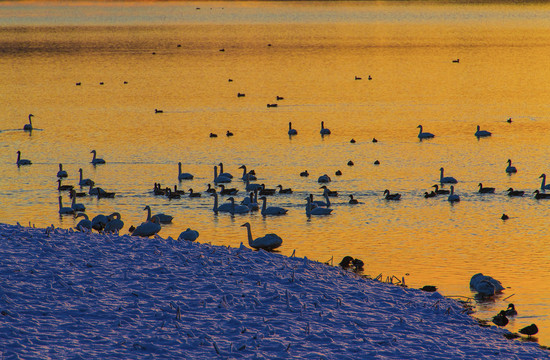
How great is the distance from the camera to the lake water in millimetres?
26828

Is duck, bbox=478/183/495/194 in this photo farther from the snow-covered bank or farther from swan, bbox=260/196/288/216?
the snow-covered bank

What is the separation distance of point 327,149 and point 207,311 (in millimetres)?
32088

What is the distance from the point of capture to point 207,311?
16734 millimetres

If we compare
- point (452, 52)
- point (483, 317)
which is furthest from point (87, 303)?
point (452, 52)

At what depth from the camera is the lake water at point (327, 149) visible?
2683 centimetres

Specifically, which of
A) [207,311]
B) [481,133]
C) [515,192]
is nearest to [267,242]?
[207,311]

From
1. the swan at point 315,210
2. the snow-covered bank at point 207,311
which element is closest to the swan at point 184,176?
the swan at point 315,210

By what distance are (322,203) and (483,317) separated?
1447 cm

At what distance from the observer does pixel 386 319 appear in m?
17.0

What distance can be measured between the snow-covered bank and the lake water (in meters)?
2.58

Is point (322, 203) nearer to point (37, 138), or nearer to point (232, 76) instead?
point (37, 138)

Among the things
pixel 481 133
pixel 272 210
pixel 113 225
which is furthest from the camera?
pixel 481 133

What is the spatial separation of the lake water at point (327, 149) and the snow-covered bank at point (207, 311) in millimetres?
2577

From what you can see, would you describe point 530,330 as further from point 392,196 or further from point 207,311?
point 392,196
